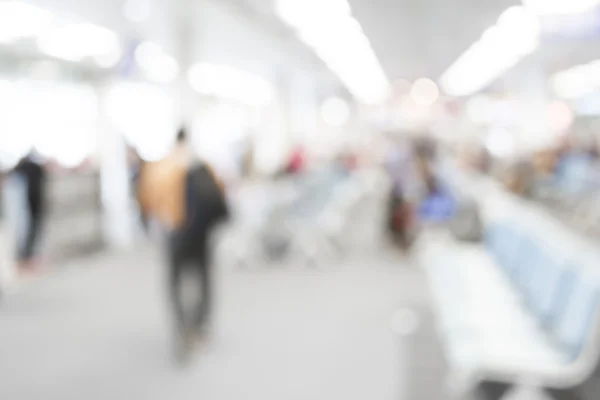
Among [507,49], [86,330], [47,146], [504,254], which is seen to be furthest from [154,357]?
[47,146]

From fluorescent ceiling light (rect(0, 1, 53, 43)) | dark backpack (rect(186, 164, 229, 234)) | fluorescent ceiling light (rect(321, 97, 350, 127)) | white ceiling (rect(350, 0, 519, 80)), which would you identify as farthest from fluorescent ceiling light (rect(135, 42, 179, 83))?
fluorescent ceiling light (rect(321, 97, 350, 127))

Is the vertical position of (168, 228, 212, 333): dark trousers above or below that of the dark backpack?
below

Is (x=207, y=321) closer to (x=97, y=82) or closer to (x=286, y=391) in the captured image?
(x=286, y=391)

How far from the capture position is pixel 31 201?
8227 mm

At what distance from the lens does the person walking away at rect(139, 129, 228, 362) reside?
16.2 feet

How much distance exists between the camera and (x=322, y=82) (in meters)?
22.5

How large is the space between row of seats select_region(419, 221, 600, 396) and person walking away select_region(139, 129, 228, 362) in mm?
1734

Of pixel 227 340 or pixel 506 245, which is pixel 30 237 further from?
pixel 506 245

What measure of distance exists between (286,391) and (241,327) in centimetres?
157

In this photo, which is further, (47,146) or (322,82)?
(322,82)

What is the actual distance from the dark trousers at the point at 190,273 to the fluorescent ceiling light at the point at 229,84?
9.00 m

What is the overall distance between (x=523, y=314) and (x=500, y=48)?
6.11 m

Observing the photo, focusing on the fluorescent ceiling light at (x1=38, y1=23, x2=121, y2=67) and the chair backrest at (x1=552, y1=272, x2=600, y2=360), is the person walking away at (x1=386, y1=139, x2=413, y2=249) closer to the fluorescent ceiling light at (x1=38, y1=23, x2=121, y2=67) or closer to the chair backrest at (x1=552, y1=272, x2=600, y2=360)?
the fluorescent ceiling light at (x1=38, y1=23, x2=121, y2=67)

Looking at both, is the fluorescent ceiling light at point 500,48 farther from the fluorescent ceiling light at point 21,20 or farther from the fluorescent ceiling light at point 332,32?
the fluorescent ceiling light at point 21,20
